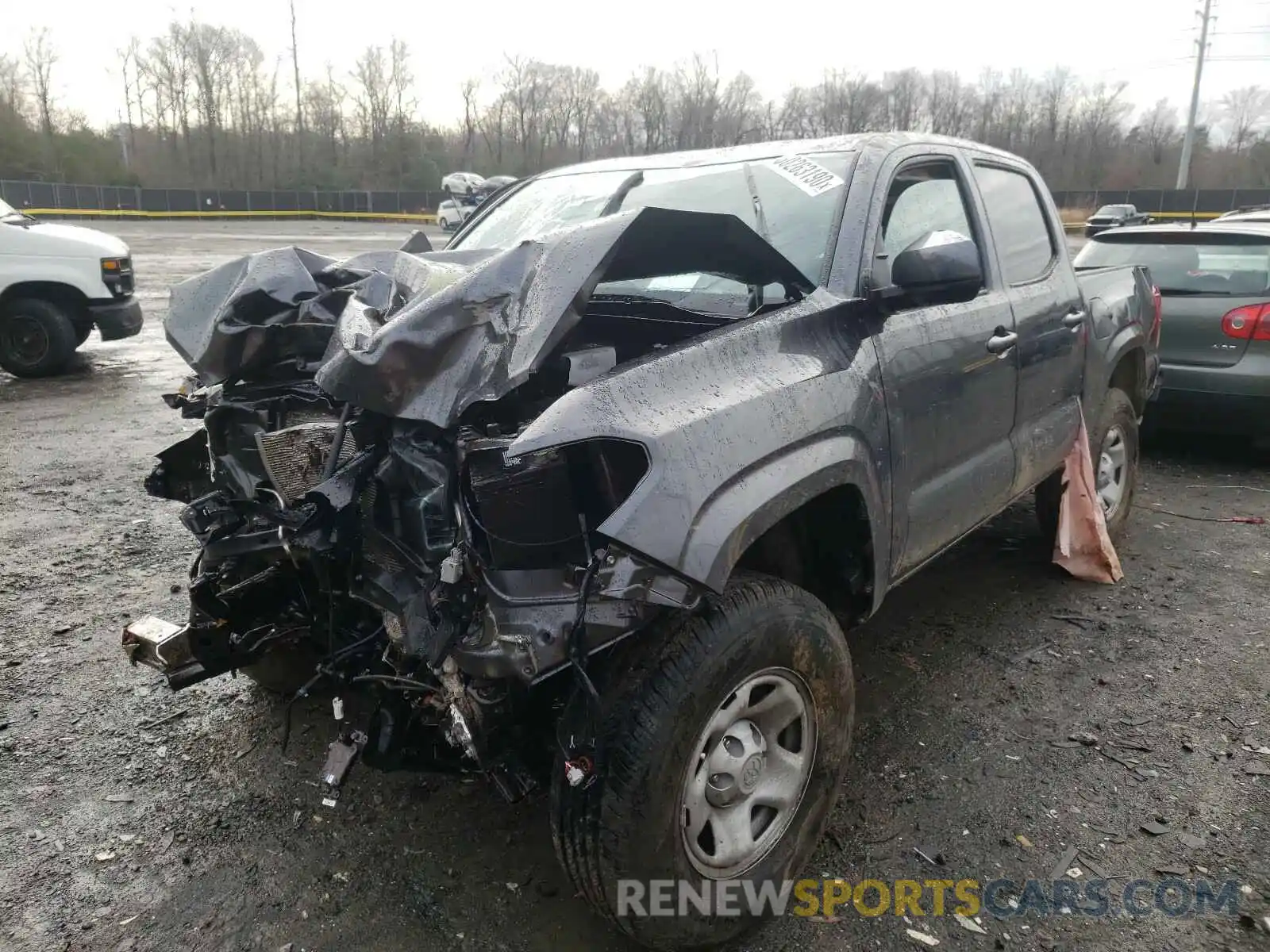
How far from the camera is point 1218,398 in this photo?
20.0ft

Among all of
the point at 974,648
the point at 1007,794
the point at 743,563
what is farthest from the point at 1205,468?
the point at 743,563

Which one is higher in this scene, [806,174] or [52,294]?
[806,174]

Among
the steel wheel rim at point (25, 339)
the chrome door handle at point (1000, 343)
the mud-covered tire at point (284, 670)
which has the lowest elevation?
the mud-covered tire at point (284, 670)

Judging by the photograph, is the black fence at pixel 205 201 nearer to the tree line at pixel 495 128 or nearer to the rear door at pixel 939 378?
the tree line at pixel 495 128

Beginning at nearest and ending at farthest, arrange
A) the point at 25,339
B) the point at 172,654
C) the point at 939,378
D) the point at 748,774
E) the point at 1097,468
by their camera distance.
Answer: the point at 748,774
the point at 172,654
the point at 939,378
the point at 1097,468
the point at 25,339

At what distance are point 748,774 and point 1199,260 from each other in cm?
605

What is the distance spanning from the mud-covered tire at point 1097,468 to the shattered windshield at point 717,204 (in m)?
2.15

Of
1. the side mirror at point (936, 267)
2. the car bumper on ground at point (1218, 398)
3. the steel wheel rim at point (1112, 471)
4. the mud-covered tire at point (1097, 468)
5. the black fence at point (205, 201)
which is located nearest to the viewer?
the side mirror at point (936, 267)

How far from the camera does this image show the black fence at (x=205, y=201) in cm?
4209

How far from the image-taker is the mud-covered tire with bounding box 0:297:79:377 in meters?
8.96

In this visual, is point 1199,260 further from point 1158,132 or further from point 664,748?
point 1158,132

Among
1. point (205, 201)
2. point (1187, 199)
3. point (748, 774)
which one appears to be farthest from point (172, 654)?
point (205, 201)

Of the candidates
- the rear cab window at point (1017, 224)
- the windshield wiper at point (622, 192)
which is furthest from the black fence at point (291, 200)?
the windshield wiper at point (622, 192)

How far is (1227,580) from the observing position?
4500mm
